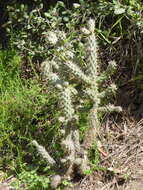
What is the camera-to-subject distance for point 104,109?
2.78m

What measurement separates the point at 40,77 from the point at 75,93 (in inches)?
43.9

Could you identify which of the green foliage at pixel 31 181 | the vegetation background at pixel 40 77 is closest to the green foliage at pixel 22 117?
the vegetation background at pixel 40 77

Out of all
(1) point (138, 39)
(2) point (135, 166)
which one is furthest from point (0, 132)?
(1) point (138, 39)

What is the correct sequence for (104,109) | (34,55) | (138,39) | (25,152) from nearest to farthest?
(104,109) → (25,152) → (138,39) → (34,55)

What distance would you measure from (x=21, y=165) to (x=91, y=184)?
56 cm

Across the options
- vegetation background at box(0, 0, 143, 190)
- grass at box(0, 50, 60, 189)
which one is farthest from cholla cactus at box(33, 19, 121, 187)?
grass at box(0, 50, 60, 189)

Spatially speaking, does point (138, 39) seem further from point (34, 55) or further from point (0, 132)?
point (0, 132)

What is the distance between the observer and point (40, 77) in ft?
12.5

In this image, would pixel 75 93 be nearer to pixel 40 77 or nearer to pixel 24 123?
pixel 24 123

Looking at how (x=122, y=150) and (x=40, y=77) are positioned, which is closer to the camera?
(x=122, y=150)

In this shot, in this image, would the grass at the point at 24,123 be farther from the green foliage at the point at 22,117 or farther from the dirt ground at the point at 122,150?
the dirt ground at the point at 122,150

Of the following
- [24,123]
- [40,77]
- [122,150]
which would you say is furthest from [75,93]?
[40,77]

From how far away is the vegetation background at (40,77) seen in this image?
3086 mm

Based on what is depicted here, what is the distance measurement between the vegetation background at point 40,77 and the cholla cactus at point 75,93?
103 mm
